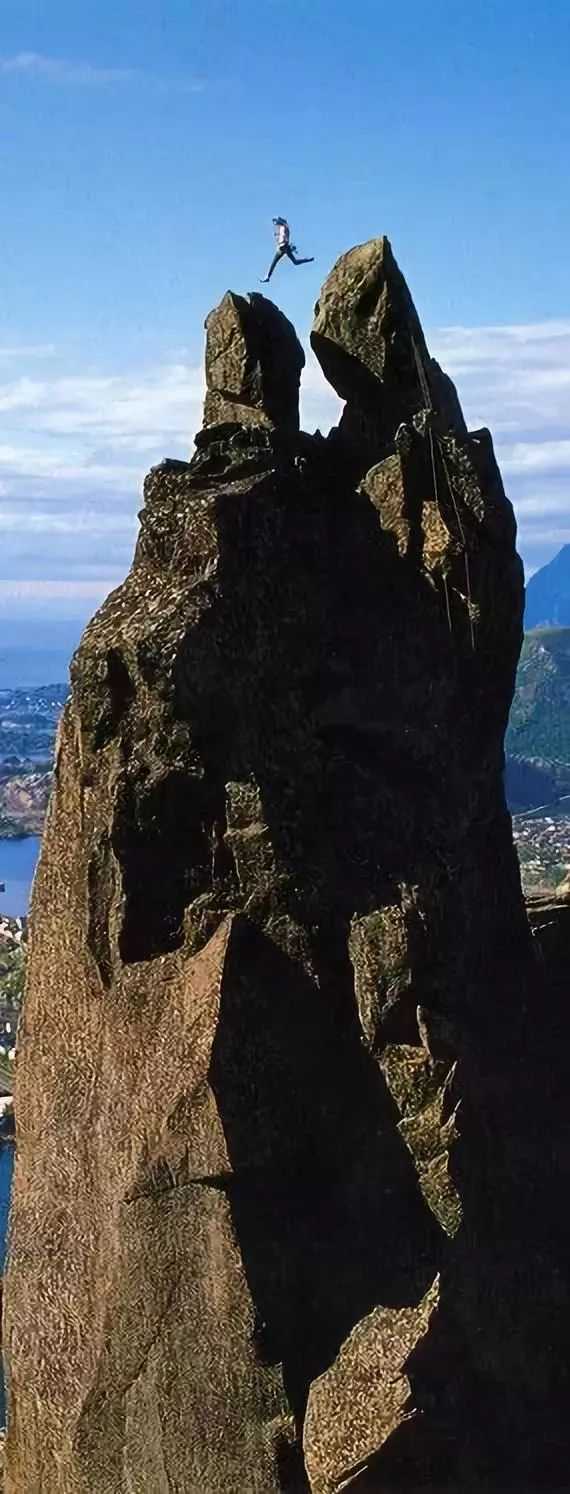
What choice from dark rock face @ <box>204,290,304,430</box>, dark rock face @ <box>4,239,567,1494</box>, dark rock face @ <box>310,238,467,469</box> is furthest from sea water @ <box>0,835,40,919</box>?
dark rock face @ <box>4,239,567,1494</box>

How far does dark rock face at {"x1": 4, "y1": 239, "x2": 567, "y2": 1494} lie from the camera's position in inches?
483

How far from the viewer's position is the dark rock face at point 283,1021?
12.3 meters

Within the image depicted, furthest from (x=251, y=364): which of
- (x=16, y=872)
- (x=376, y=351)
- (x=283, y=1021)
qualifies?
(x=16, y=872)

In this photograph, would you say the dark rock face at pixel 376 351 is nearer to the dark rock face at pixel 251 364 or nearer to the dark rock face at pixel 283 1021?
the dark rock face at pixel 251 364

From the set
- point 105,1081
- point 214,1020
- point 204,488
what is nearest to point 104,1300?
point 105,1081

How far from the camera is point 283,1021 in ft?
41.4

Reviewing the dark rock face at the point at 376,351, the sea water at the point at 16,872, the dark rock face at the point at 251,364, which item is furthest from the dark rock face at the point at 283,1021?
the sea water at the point at 16,872

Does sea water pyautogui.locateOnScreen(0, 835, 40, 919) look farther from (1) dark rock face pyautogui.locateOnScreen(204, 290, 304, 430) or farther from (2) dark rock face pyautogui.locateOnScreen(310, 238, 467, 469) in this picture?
(2) dark rock face pyautogui.locateOnScreen(310, 238, 467, 469)

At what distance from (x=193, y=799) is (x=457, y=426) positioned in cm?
468

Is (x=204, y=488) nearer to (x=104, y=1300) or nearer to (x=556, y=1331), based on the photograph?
(x=104, y=1300)

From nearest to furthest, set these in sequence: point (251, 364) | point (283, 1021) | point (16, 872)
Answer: point (283, 1021)
point (251, 364)
point (16, 872)

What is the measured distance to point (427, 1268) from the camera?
12.8 metres

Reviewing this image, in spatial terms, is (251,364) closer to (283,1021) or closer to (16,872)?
(283,1021)

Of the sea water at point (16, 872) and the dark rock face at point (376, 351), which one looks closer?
the dark rock face at point (376, 351)
